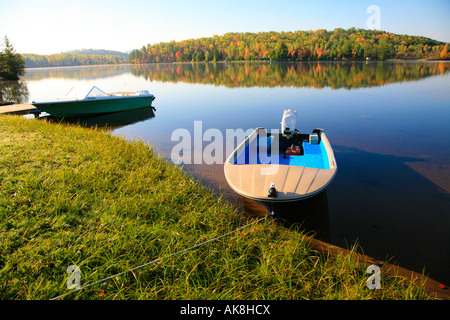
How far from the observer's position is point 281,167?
5062 millimetres

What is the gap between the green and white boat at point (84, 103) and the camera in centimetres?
1458

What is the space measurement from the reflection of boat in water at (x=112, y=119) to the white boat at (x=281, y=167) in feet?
34.4

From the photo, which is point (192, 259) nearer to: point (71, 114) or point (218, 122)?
point (218, 122)

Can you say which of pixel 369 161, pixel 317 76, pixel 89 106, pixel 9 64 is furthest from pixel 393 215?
pixel 9 64

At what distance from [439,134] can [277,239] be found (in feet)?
38.0

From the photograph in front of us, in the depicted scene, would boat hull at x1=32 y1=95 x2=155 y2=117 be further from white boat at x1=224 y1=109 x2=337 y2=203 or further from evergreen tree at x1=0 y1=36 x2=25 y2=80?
evergreen tree at x1=0 y1=36 x2=25 y2=80

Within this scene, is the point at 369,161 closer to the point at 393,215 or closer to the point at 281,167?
the point at 393,215

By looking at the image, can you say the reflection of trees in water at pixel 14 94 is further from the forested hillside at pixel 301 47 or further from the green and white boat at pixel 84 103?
the forested hillside at pixel 301 47

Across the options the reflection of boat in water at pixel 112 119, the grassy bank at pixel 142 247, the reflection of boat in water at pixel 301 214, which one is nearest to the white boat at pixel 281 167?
the reflection of boat in water at pixel 301 214

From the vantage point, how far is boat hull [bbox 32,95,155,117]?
14.5 metres

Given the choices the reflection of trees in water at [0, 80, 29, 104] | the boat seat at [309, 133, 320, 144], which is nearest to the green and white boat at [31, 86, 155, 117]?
the reflection of trees in water at [0, 80, 29, 104]

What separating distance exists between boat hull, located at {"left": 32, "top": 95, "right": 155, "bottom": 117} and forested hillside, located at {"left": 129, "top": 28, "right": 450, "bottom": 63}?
94086 millimetres

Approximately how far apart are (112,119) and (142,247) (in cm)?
1470
